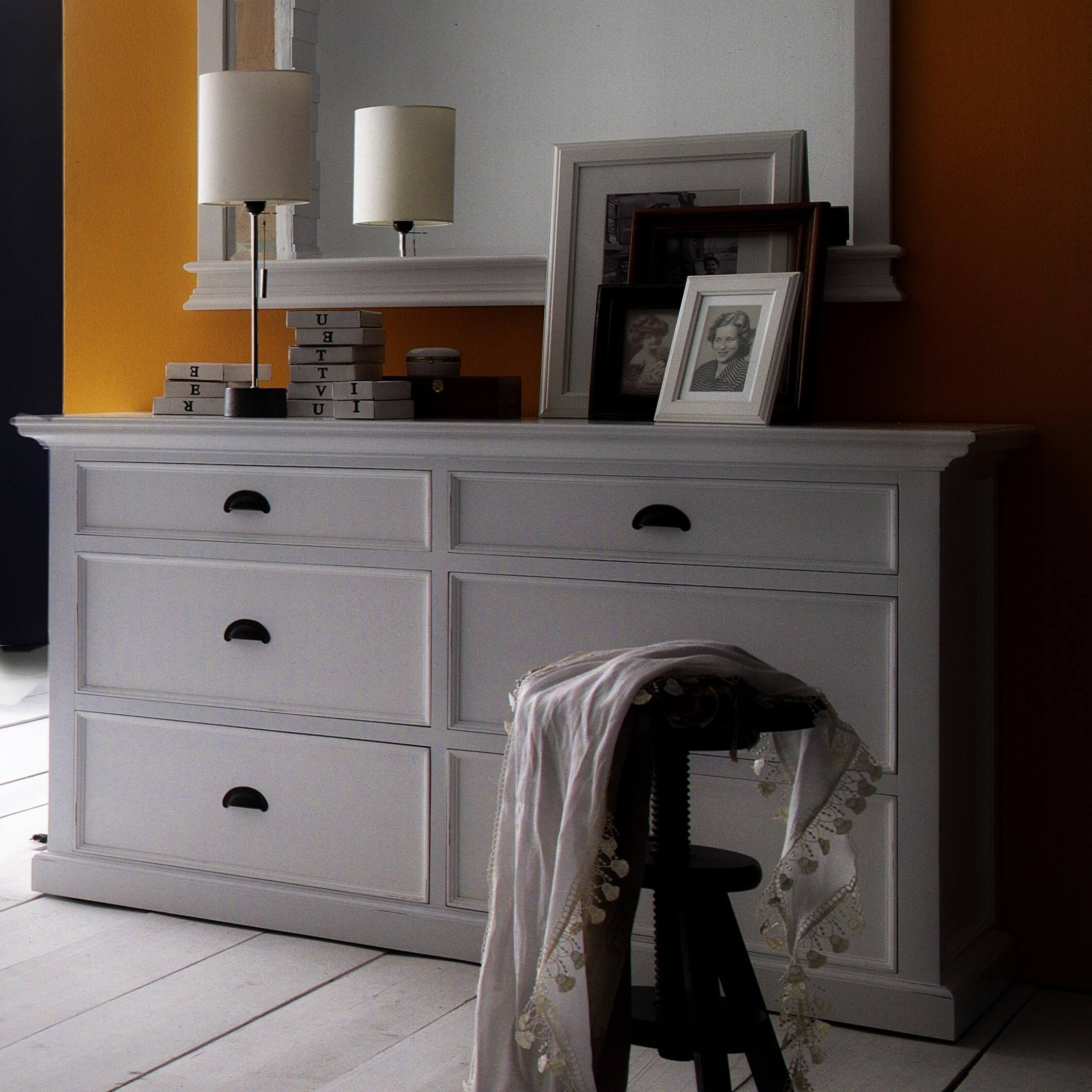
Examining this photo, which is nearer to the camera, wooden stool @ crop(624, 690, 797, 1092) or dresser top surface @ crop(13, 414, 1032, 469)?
wooden stool @ crop(624, 690, 797, 1092)

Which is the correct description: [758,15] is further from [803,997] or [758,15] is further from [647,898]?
[803,997]

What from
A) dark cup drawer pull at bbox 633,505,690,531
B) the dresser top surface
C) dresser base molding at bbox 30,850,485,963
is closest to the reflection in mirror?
the dresser top surface

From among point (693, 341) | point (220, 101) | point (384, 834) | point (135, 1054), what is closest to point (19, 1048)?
point (135, 1054)

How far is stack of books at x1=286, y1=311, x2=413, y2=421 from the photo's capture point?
8.61ft

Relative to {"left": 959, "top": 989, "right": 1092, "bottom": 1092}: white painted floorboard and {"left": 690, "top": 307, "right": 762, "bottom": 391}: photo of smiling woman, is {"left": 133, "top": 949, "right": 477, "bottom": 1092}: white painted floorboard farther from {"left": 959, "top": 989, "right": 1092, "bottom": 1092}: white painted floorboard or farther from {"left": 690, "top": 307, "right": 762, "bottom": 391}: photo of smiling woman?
{"left": 690, "top": 307, "right": 762, "bottom": 391}: photo of smiling woman

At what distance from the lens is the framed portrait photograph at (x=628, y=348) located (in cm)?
253

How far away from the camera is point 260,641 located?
261 centimetres

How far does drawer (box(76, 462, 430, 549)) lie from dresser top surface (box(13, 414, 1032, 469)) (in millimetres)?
40

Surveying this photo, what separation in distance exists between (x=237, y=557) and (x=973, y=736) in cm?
129

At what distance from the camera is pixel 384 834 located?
8.27ft

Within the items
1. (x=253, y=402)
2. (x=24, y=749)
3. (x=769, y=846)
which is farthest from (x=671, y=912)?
(x=24, y=749)

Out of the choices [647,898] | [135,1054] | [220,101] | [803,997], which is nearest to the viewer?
[803,997]

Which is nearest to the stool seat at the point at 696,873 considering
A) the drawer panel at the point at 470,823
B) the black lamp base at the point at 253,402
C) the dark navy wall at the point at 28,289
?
the drawer panel at the point at 470,823

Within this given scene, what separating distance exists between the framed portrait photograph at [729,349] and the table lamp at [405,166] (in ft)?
2.16
